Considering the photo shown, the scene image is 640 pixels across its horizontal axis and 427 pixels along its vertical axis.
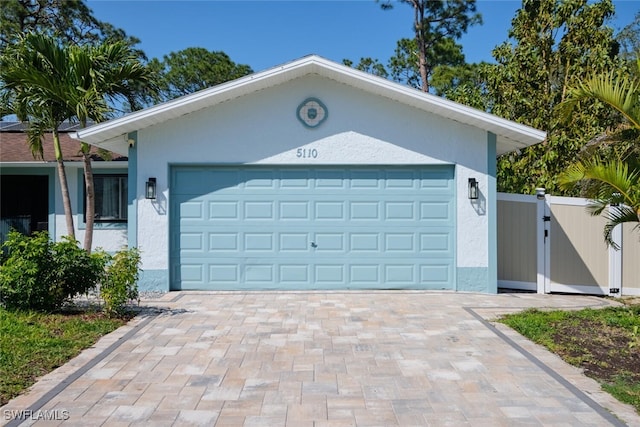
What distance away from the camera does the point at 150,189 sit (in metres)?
9.82

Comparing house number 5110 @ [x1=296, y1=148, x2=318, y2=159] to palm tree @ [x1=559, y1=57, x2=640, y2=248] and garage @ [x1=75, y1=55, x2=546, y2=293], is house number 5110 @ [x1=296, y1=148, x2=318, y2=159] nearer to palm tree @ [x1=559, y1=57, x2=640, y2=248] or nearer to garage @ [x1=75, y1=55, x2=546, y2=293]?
garage @ [x1=75, y1=55, x2=546, y2=293]

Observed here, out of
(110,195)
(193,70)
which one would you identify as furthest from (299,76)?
(193,70)

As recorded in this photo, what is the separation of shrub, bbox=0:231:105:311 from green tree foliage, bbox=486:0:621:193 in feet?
34.2

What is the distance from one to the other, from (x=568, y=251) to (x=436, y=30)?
15612mm

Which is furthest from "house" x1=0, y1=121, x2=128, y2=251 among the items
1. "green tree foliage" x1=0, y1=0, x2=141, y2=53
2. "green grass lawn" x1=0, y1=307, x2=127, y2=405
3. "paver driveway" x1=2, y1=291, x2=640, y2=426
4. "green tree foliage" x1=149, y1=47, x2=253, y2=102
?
"green tree foliage" x1=149, y1=47, x2=253, y2=102

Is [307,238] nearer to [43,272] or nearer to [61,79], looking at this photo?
[43,272]

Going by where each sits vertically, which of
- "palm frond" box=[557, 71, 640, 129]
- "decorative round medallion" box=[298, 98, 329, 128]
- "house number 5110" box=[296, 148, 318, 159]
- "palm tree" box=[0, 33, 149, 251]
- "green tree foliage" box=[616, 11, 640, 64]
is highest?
"green tree foliage" box=[616, 11, 640, 64]

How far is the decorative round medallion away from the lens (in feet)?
32.7

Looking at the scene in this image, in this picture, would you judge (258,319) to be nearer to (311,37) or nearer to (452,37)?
(311,37)

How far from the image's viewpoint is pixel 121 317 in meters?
7.59

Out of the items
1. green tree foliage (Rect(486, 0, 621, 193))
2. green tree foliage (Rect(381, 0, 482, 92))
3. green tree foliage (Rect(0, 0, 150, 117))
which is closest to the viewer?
green tree foliage (Rect(486, 0, 621, 193))

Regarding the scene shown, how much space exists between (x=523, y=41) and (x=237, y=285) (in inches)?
382

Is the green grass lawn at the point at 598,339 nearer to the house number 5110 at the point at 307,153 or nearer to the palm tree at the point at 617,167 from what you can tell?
the palm tree at the point at 617,167

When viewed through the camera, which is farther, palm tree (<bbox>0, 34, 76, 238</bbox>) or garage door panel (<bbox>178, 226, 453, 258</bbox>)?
palm tree (<bbox>0, 34, 76, 238</bbox>)
